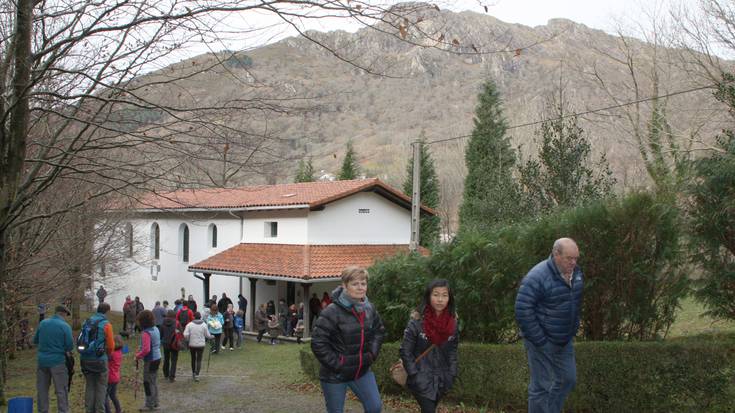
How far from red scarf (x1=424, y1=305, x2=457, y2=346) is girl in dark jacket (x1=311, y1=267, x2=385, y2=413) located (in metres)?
0.62

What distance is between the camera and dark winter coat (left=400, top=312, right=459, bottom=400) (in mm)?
6176

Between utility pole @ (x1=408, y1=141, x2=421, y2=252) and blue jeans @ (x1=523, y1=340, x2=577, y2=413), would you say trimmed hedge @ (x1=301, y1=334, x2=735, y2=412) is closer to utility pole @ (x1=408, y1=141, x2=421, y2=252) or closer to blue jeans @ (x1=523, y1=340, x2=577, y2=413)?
blue jeans @ (x1=523, y1=340, x2=577, y2=413)

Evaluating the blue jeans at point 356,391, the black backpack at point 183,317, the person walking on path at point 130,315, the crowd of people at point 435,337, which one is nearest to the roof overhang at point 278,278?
the person walking on path at point 130,315

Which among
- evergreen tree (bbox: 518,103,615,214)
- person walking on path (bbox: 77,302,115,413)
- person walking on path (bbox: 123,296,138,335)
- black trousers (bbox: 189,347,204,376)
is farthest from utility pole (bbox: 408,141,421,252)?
person walking on path (bbox: 77,302,115,413)

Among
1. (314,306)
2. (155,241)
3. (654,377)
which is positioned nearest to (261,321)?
(314,306)

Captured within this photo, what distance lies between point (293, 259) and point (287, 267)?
0.78m

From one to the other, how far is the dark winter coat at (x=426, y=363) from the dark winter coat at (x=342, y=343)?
597 mm

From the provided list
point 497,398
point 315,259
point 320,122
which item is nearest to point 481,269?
point 497,398

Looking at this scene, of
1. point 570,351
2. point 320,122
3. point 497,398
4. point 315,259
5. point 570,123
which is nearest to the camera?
point 570,351

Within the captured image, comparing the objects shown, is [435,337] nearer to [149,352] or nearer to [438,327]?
[438,327]

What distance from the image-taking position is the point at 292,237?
29828 millimetres

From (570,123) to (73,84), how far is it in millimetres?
13378

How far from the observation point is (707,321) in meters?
16.1

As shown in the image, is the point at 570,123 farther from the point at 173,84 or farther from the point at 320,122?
the point at 173,84
